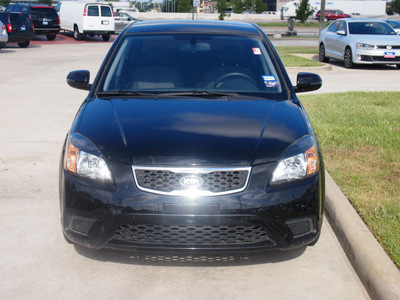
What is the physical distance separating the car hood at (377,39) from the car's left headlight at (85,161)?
590 inches

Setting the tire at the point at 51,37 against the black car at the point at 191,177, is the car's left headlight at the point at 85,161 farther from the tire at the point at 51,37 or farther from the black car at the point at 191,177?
the tire at the point at 51,37

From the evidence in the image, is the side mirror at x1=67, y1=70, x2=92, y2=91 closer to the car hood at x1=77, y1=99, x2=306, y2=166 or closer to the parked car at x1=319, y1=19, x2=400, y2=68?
the car hood at x1=77, y1=99, x2=306, y2=166

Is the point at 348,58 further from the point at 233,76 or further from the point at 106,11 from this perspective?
the point at 106,11

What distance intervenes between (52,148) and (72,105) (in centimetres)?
340

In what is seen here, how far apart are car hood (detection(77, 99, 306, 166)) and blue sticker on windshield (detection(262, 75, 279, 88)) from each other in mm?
367

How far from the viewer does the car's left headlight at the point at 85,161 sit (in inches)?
145

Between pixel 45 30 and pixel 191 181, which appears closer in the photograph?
pixel 191 181

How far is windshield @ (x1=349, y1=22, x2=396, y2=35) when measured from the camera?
60.5 feet

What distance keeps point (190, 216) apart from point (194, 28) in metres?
2.57

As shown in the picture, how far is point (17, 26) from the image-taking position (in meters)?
25.5

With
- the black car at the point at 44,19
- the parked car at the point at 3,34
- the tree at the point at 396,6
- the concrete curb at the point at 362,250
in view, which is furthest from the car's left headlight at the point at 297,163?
the tree at the point at 396,6

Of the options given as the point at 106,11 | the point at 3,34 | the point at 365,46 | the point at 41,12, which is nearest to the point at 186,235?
the point at 365,46

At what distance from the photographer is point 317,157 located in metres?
3.98

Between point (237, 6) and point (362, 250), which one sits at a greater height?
point (362, 250)
